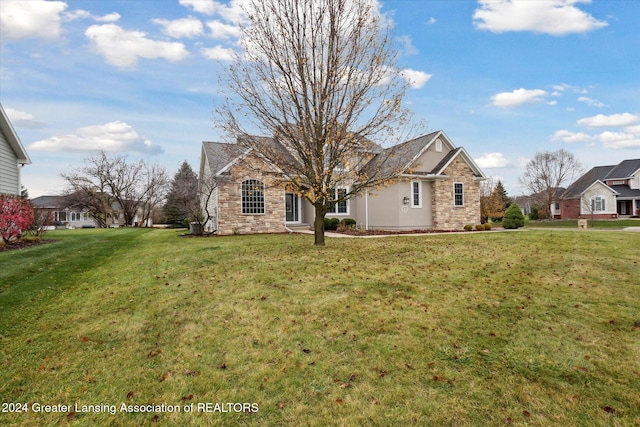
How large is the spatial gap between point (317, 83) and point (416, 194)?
12612 mm

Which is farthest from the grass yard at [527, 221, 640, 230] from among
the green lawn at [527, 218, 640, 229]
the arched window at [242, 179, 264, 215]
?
the arched window at [242, 179, 264, 215]

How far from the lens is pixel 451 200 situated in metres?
22.2

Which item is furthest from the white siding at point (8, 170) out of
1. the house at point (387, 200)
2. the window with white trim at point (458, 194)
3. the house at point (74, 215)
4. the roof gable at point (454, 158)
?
the window with white trim at point (458, 194)

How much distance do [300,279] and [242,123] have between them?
6325mm

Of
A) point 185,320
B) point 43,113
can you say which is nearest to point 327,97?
point 185,320

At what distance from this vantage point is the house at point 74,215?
138ft

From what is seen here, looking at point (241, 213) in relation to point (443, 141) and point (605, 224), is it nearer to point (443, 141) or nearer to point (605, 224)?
point (443, 141)

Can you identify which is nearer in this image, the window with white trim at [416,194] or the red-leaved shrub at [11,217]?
the red-leaved shrub at [11,217]

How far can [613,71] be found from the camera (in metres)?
16.1

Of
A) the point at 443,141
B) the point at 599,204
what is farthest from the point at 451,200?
the point at 599,204

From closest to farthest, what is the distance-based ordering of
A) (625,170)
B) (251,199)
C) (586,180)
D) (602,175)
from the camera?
(251,199) < (625,170) < (602,175) < (586,180)

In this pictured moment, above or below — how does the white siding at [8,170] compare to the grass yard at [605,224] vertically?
above

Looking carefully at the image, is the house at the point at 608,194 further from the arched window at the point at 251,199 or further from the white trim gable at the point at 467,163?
the arched window at the point at 251,199

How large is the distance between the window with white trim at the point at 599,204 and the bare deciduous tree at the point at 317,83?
41.8 metres
